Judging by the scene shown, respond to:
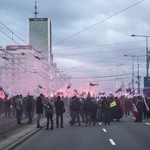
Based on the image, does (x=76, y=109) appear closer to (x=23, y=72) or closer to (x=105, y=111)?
(x=105, y=111)

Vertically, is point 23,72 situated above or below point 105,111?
above

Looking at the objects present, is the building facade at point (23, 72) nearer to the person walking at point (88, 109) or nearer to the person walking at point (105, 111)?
the person walking at point (105, 111)

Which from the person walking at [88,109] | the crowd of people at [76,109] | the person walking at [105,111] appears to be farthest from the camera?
the person walking at [105,111]

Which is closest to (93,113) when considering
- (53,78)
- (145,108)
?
(145,108)

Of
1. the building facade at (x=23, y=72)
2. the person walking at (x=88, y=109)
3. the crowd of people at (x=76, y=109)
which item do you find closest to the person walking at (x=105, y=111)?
the crowd of people at (x=76, y=109)

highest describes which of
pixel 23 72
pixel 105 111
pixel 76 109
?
pixel 23 72

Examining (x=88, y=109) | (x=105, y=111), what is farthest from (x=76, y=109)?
(x=105, y=111)

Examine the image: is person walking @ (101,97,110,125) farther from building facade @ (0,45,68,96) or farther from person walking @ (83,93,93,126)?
building facade @ (0,45,68,96)

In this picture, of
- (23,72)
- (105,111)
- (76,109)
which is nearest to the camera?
(76,109)

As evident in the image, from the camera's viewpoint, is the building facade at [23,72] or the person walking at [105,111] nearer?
the person walking at [105,111]

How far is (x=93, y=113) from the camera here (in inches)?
1344

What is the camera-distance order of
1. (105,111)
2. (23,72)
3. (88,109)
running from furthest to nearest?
(23,72) → (105,111) → (88,109)

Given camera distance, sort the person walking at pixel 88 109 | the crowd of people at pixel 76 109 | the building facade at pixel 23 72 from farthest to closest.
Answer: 1. the building facade at pixel 23 72
2. the person walking at pixel 88 109
3. the crowd of people at pixel 76 109

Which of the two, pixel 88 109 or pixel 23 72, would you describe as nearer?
pixel 88 109
